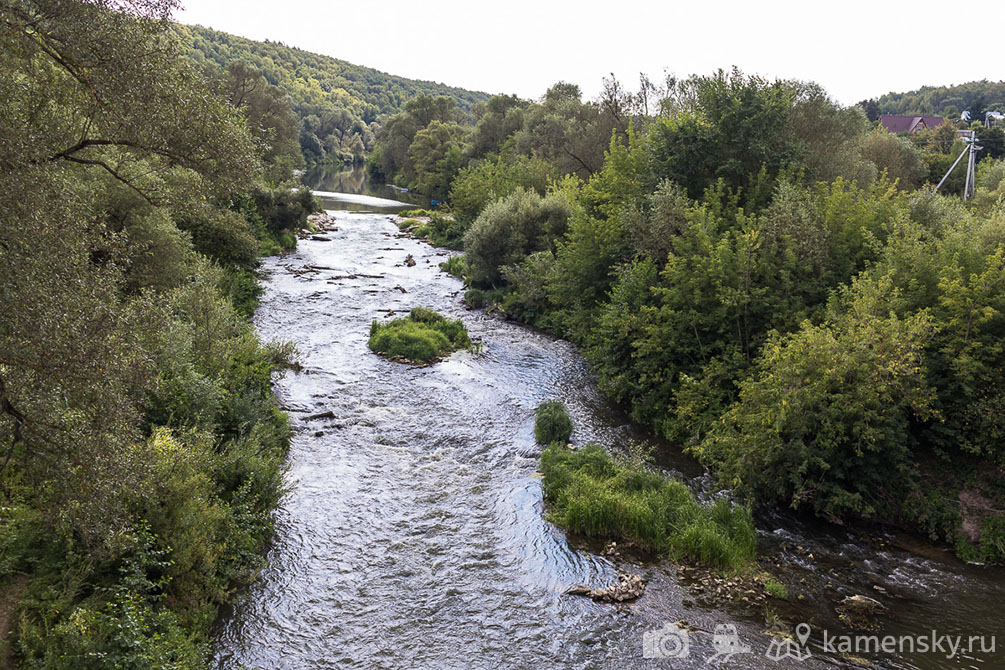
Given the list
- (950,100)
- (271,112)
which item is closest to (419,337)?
(271,112)

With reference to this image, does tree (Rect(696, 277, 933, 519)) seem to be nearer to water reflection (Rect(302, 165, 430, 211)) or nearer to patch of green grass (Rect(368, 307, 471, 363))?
patch of green grass (Rect(368, 307, 471, 363))

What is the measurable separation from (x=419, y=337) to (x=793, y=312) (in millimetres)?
13827

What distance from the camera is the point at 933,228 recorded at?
55.9 ft

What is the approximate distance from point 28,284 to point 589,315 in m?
20.6

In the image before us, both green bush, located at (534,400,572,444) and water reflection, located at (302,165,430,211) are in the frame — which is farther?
water reflection, located at (302,165,430,211)

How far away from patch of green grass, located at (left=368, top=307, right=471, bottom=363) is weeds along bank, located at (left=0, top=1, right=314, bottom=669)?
1202 cm

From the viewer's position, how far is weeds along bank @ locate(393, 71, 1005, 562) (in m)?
12.3

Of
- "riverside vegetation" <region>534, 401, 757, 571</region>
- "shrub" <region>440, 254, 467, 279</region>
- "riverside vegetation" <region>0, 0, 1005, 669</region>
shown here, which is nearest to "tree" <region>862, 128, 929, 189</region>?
"riverside vegetation" <region>0, 0, 1005, 669</region>

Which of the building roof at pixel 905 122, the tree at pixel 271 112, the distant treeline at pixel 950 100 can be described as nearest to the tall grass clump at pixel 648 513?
the tree at pixel 271 112

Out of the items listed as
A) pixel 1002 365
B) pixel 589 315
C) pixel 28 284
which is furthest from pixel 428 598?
pixel 589 315

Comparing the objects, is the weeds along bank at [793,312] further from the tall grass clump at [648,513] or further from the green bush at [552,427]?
the green bush at [552,427]

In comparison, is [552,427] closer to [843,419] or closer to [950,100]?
[843,419]

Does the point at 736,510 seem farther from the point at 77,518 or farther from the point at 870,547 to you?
the point at 77,518

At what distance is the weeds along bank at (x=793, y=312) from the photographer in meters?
12.3
